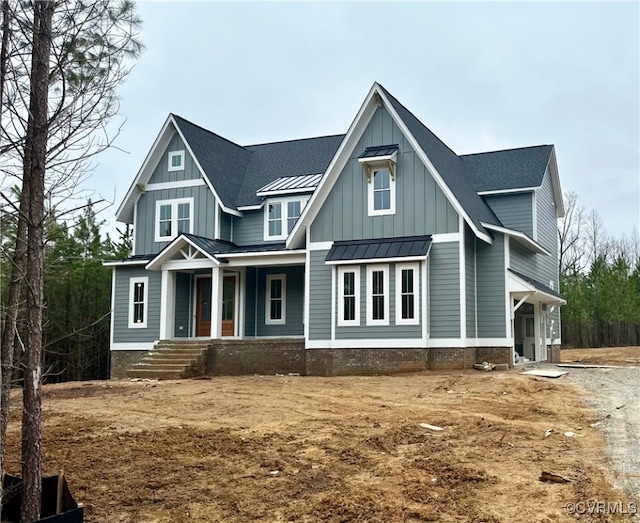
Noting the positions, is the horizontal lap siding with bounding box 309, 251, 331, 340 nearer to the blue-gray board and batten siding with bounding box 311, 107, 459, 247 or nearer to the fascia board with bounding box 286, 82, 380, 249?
the blue-gray board and batten siding with bounding box 311, 107, 459, 247

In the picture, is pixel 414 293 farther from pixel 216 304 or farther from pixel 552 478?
pixel 552 478

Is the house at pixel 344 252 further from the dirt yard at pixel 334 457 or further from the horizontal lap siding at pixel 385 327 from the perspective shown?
the dirt yard at pixel 334 457

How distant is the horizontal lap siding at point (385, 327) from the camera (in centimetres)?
1811

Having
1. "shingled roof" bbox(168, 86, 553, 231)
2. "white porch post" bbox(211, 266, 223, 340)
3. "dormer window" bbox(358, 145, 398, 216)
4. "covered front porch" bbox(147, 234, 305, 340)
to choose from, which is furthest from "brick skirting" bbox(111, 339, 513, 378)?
"dormer window" bbox(358, 145, 398, 216)

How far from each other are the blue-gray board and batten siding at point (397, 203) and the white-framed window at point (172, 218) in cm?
577

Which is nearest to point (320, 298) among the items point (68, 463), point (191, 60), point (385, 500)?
point (191, 60)

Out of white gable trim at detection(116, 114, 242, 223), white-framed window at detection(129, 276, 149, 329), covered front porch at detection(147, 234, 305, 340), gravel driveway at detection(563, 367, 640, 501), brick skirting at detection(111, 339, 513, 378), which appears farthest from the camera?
white gable trim at detection(116, 114, 242, 223)

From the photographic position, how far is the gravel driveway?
7078mm

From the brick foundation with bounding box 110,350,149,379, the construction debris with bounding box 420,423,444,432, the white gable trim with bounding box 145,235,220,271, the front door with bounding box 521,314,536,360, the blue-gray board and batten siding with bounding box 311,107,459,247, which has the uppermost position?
the blue-gray board and batten siding with bounding box 311,107,459,247

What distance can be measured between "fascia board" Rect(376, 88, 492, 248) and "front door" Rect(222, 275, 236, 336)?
7684 millimetres

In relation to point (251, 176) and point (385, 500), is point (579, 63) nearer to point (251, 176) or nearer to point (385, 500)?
point (251, 176)

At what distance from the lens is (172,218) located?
23.9m

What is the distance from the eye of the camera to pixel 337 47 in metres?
15.6

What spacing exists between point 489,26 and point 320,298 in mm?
8813
